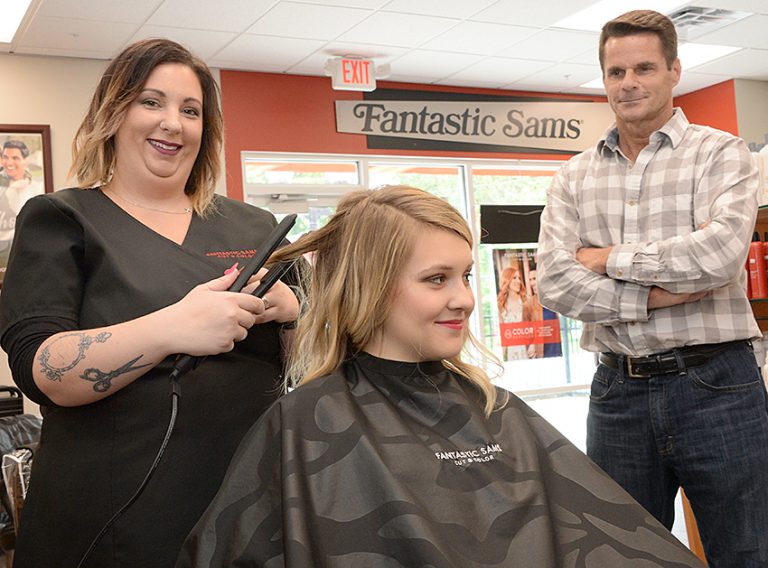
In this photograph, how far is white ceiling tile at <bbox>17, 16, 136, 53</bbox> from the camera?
5.30 meters

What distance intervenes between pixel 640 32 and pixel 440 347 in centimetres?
115

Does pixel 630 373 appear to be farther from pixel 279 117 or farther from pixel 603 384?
pixel 279 117

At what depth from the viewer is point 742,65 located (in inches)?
290

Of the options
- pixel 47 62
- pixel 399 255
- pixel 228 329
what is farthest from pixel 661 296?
pixel 47 62

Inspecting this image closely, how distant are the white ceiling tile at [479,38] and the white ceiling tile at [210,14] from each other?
1413 millimetres

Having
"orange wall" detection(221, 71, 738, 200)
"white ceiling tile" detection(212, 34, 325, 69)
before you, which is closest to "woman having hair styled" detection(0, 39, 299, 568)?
"white ceiling tile" detection(212, 34, 325, 69)

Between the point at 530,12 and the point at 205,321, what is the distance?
16.0 ft

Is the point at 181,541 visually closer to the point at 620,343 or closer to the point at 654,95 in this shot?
the point at 620,343

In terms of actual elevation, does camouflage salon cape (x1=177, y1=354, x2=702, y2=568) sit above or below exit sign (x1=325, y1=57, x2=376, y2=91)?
below

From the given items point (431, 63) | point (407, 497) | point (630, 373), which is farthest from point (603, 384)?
point (431, 63)

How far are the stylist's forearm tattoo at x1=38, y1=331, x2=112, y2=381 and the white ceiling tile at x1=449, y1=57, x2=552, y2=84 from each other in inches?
227

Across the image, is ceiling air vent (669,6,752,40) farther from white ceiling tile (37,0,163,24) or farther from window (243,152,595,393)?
white ceiling tile (37,0,163,24)

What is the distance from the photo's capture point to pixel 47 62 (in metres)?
5.92

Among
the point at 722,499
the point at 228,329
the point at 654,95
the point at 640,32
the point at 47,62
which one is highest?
the point at 47,62
